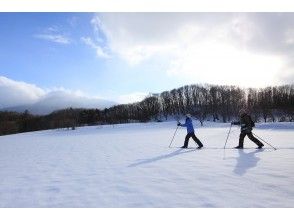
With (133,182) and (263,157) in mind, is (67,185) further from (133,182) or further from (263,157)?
(263,157)

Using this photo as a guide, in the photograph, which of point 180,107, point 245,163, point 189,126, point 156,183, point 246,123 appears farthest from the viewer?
point 180,107

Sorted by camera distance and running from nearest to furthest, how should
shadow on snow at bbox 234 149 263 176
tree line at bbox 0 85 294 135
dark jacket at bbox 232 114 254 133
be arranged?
shadow on snow at bbox 234 149 263 176 < dark jacket at bbox 232 114 254 133 < tree line at bbox 0 85 294 135

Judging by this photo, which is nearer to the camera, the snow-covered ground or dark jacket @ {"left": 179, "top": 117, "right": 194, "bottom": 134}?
the snow-covered ground

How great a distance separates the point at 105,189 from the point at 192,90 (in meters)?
90.1

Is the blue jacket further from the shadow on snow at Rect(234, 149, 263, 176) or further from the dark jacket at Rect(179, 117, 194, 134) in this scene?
the shadow on snow at Rect(234, 149, 263, 176)

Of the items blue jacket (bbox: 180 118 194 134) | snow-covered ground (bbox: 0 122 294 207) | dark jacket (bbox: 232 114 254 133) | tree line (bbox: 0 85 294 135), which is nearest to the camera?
snow-covered ground (bbox: 0 122 294 207)

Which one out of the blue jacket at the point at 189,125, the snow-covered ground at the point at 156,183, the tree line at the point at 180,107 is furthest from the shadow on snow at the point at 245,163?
the tree line at the point at 180,107

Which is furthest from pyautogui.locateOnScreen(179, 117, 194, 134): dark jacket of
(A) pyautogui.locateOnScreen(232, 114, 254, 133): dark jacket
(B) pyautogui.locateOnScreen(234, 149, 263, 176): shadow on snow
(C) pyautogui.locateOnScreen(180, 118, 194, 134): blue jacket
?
(B) pyautogui.locateOnScreen(234, 149, 263, 176): shadow on snow

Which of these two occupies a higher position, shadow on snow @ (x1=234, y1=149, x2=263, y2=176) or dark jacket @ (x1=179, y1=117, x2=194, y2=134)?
dark jacket @ (x1=179, y1=117, x2=194, y2=134)

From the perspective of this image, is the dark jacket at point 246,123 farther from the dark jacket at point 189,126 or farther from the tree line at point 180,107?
the tree line at point 180,107

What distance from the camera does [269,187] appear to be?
20.3 ft

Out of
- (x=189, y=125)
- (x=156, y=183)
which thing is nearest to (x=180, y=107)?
(x=189, y=125)

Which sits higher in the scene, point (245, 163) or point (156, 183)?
point (245, 163)

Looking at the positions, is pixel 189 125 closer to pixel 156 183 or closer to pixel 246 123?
pixel 246 123
